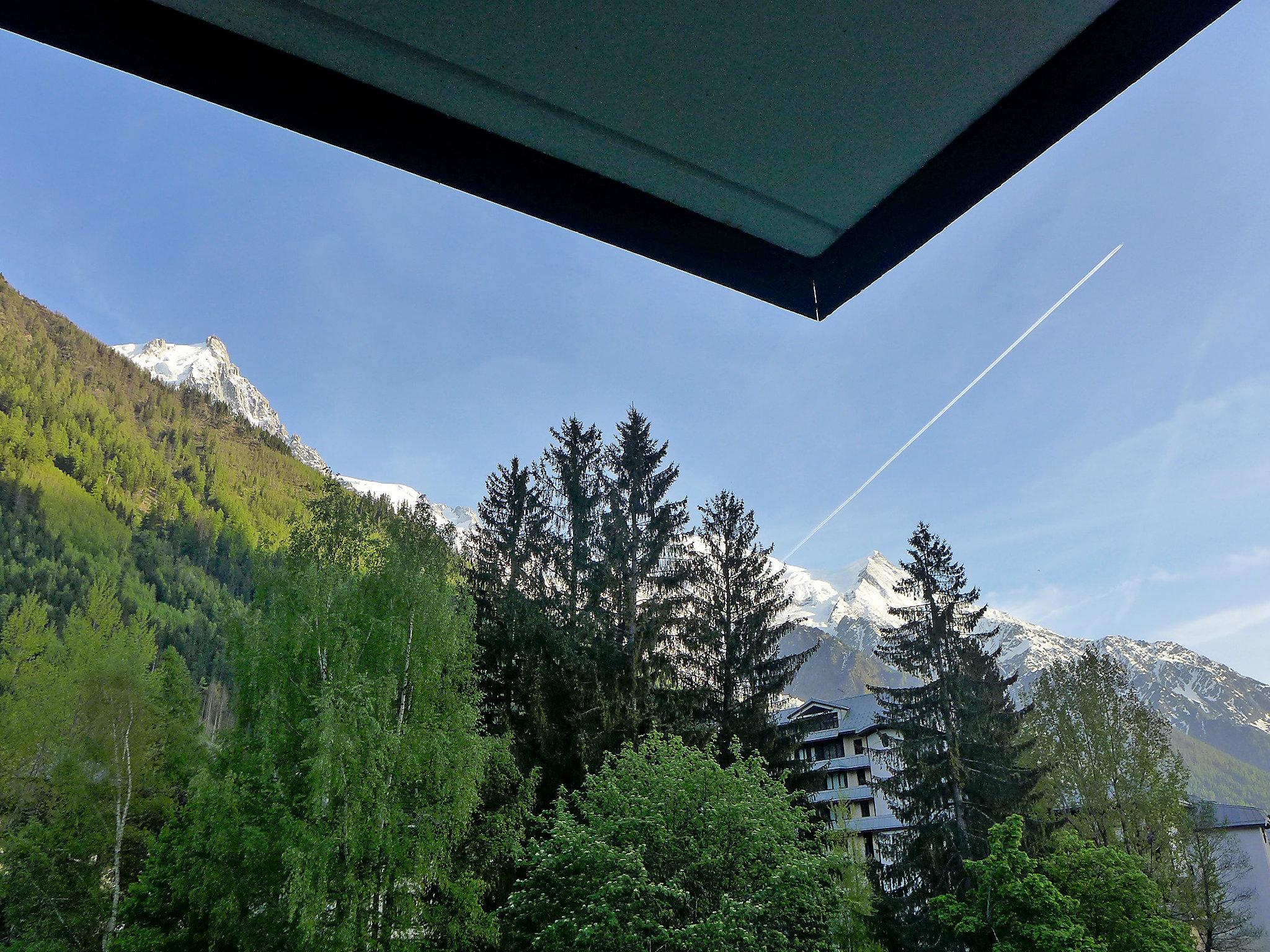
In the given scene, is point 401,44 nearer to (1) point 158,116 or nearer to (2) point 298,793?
(1) point 158,116

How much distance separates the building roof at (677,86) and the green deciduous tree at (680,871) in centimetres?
1215

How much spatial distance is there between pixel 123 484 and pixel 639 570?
85.9m

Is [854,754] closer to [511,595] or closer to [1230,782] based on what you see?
[511,595]

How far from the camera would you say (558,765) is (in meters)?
18.9

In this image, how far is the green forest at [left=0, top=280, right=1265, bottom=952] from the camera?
42.2 feet

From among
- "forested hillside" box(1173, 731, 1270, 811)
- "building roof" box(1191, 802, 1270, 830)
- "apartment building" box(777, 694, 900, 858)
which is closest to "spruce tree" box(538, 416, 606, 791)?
"apartment building" box(777, 694, 900, 858)

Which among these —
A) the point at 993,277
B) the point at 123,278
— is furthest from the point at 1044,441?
the point at 123,278

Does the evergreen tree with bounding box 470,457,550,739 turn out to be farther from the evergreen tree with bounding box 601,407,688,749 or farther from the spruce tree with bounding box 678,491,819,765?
the spruce tree with bounding box 678,491,819,765

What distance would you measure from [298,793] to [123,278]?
38.6 metres

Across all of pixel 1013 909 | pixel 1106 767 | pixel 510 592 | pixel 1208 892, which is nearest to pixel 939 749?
pixel 1106 767

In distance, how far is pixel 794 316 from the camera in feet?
4.52

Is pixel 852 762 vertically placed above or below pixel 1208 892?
above

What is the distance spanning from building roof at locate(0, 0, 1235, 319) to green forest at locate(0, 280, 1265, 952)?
1219 centimetres

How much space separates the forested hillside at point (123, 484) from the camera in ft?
215
